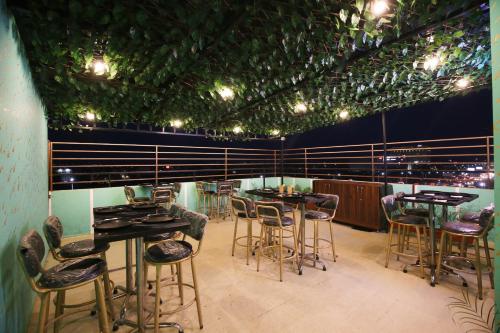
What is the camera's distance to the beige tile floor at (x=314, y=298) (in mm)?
2094

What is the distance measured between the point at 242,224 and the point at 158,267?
3920 mm

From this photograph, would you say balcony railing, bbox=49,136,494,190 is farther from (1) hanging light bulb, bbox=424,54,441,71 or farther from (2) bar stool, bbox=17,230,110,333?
(2) bar stool, bbox=17,230,110,333

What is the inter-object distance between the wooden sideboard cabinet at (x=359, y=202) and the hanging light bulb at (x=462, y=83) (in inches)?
84.3

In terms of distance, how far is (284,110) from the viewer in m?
5.65

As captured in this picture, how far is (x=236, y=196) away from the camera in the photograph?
374 cm

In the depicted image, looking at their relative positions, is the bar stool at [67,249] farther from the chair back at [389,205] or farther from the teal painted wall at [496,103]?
the chair back at [389,205]

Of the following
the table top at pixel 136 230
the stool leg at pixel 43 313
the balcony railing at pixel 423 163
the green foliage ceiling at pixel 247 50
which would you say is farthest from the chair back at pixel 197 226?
the balcony railing at pixel 423 163

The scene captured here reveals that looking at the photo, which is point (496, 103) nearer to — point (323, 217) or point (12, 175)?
point (323, 217)

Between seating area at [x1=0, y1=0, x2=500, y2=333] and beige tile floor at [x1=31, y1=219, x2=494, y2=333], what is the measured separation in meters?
0.02

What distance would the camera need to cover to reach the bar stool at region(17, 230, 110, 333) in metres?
1.51

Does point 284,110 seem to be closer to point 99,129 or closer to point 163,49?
point 163,49

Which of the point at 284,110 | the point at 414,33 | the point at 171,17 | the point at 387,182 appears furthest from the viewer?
the point at 284,110

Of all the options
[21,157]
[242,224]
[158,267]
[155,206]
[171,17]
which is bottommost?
[242,224]

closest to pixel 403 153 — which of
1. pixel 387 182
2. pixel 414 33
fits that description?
pixel 387 182
